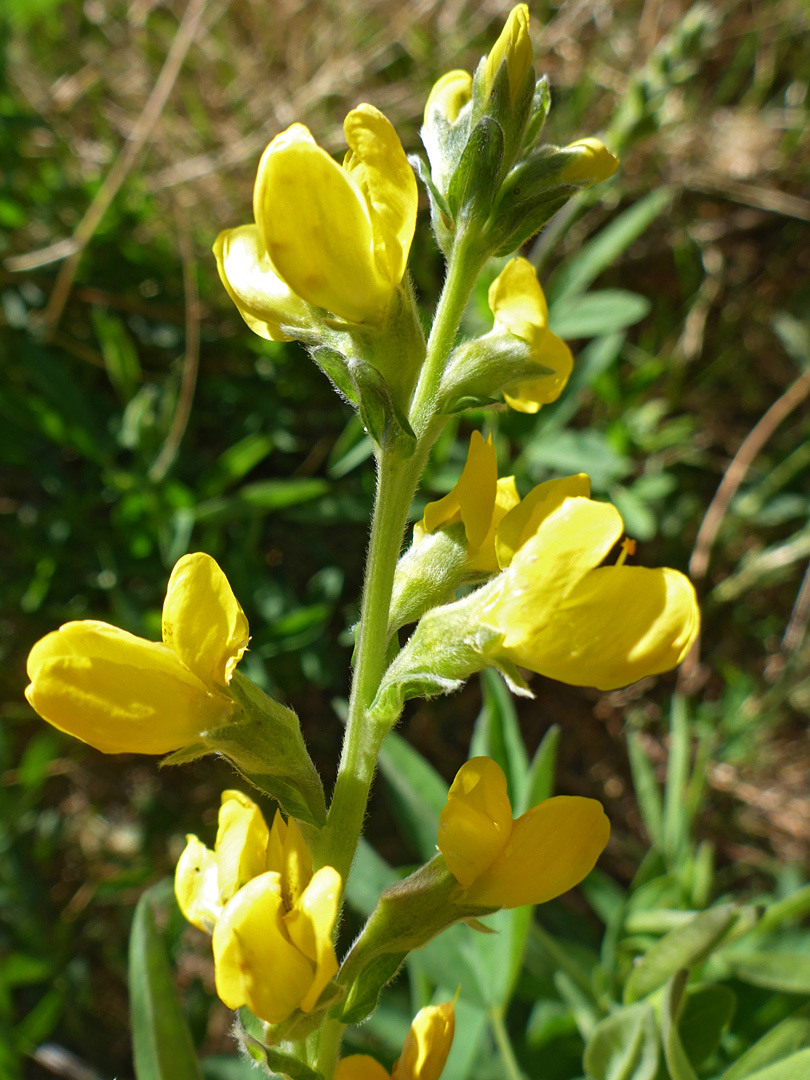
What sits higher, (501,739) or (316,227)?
(316,227)

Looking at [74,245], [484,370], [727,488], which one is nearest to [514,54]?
[484,370]

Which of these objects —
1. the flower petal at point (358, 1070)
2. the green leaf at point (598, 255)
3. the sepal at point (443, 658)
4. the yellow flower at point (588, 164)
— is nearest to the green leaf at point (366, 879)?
the flower petal at point (358, 1070)

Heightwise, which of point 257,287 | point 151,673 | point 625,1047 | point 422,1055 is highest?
point 257,287

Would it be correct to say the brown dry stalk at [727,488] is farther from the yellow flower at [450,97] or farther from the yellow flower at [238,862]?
the yellow flower at [238,862]

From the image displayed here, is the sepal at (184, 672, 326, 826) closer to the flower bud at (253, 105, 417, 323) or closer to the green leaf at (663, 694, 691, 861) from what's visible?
the flower bud at (253, 105, 417, 323)

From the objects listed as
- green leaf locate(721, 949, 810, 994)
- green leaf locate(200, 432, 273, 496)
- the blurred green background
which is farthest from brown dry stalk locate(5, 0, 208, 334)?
green leaf locate(721, 949, 810, 994)

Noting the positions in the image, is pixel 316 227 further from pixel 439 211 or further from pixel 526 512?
pixel 526 512

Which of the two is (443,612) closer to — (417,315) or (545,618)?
(545,618)
